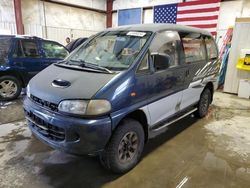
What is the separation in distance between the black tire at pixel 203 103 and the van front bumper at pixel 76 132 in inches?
97.7

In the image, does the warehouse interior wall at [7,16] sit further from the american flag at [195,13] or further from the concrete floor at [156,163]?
the american flag at [195,13]

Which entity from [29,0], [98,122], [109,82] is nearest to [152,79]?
[109,82]

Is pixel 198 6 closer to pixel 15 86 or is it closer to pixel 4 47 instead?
pixel 4 47

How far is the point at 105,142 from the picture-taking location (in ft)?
6.34

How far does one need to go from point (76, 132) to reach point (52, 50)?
13.5 feet

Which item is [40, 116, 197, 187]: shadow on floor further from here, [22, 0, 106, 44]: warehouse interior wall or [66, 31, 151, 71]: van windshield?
[22, 0, 106, 44]: warehouse interior wall

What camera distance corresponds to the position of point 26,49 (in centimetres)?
475

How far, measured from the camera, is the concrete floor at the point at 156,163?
2.14 meters

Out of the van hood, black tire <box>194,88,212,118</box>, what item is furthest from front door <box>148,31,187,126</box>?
black tire <box>194,88,212,118</box>

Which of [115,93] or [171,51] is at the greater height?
[171,51]

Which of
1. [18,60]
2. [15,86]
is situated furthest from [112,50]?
[15,86]

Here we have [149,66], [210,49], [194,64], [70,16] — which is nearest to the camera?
[149,66]

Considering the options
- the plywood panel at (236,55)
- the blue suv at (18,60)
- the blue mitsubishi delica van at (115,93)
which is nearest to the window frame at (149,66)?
the blue mitsubishi delica van at (115,93)

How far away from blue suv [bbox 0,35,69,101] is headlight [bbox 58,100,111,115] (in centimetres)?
343
